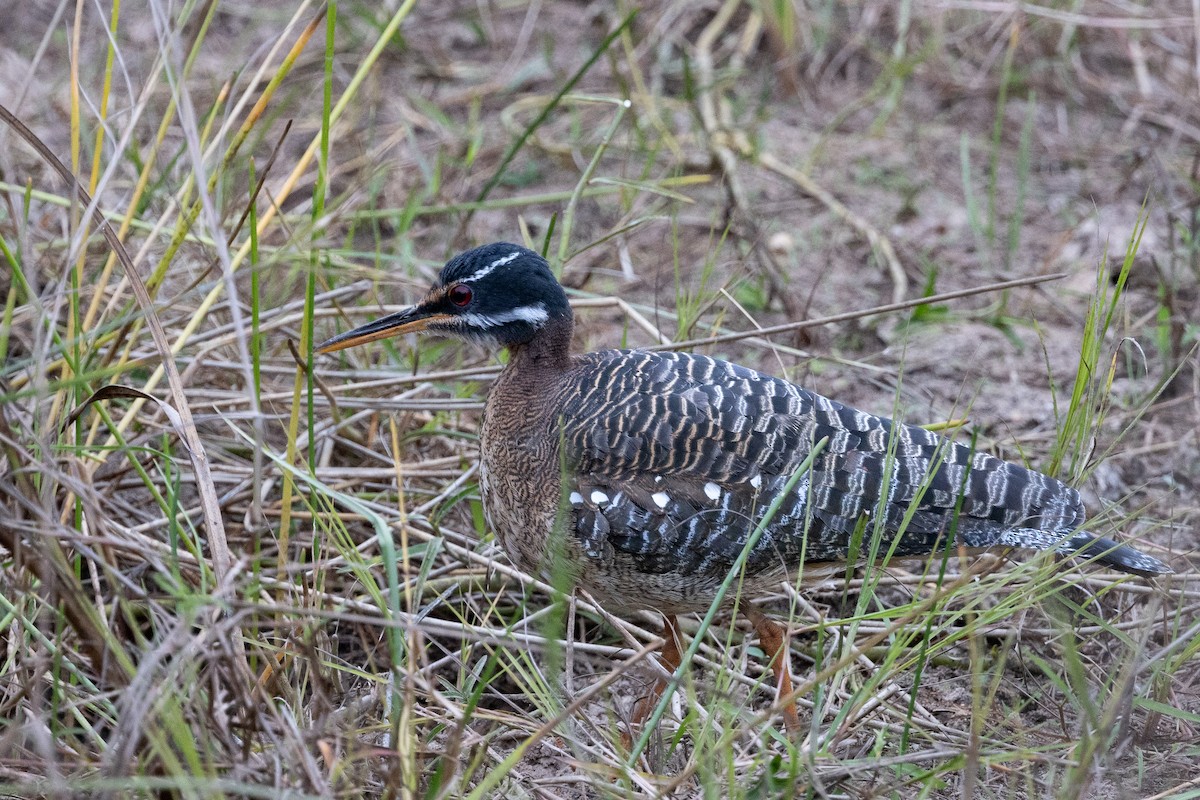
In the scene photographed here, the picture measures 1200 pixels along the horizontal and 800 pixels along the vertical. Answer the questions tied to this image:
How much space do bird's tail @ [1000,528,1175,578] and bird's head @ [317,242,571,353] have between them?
5.08 ft

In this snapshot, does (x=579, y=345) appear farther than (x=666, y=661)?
Yes

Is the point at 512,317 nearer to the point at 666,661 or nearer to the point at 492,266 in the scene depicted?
the point at 492,266

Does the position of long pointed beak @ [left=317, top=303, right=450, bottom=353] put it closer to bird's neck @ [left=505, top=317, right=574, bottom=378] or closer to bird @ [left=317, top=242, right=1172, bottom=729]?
bird @ [left=317, top=242, right=1172, bottom=729]

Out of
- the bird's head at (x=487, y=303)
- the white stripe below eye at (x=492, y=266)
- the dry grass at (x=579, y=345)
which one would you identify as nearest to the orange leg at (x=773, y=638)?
the dry grass at (x=579, y=345)

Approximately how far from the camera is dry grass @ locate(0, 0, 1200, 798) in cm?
281

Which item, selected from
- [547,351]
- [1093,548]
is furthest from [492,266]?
[1093,548]

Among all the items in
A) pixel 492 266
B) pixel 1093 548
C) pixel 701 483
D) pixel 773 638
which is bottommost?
pixel 773 638

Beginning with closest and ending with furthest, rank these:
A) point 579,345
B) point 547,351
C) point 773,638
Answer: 1. point 773,638
2. point 547,351
3. point 579,345

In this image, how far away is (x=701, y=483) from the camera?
3.59m

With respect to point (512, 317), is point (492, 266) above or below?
above

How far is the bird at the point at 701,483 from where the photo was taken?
3547 millimetres

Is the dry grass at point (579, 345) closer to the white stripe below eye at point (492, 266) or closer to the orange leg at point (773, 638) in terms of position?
the orange leg at point (773, 638)

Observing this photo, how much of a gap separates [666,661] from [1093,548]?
1.38m

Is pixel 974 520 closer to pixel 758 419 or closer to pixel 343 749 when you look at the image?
pixel 758 419
